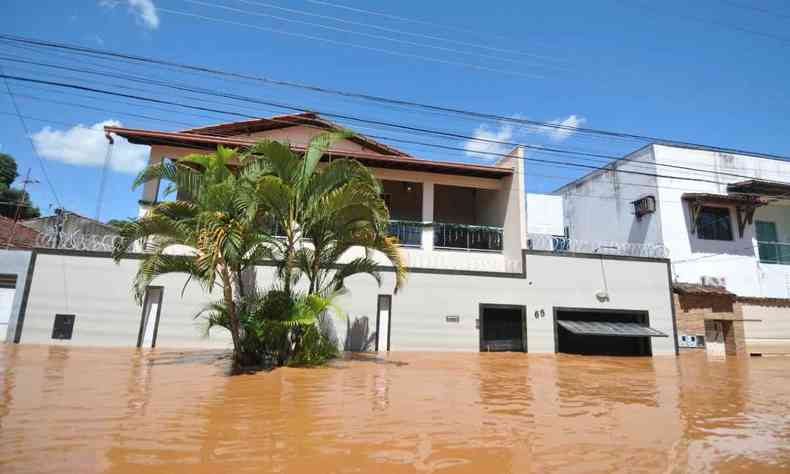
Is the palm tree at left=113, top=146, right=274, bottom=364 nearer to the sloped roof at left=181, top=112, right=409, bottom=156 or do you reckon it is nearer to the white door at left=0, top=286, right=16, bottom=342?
the white door at left=0, top=286, right=16, bottom=342

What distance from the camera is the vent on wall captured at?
1881 cm

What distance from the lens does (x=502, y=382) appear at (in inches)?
312

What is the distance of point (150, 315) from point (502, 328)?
10.4 meters

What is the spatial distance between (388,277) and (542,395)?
6.71 meters

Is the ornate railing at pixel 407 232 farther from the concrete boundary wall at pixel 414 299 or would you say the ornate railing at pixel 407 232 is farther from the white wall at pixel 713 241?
the white wall at pixel 713 241

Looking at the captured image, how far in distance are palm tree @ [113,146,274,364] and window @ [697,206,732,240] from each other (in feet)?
62.7

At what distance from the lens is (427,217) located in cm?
1494

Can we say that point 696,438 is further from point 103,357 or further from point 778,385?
point 103,357

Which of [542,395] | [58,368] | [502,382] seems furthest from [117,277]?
[542,395]

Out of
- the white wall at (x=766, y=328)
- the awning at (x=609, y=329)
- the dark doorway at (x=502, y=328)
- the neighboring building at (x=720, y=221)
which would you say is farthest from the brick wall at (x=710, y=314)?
the dark doorway at (x=502, y=328)

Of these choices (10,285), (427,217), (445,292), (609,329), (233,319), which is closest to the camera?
(233,319)

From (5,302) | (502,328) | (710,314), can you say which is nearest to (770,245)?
(710,314)

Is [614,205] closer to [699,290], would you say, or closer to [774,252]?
[699,290]

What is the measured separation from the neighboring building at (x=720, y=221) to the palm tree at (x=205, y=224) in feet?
53.4
